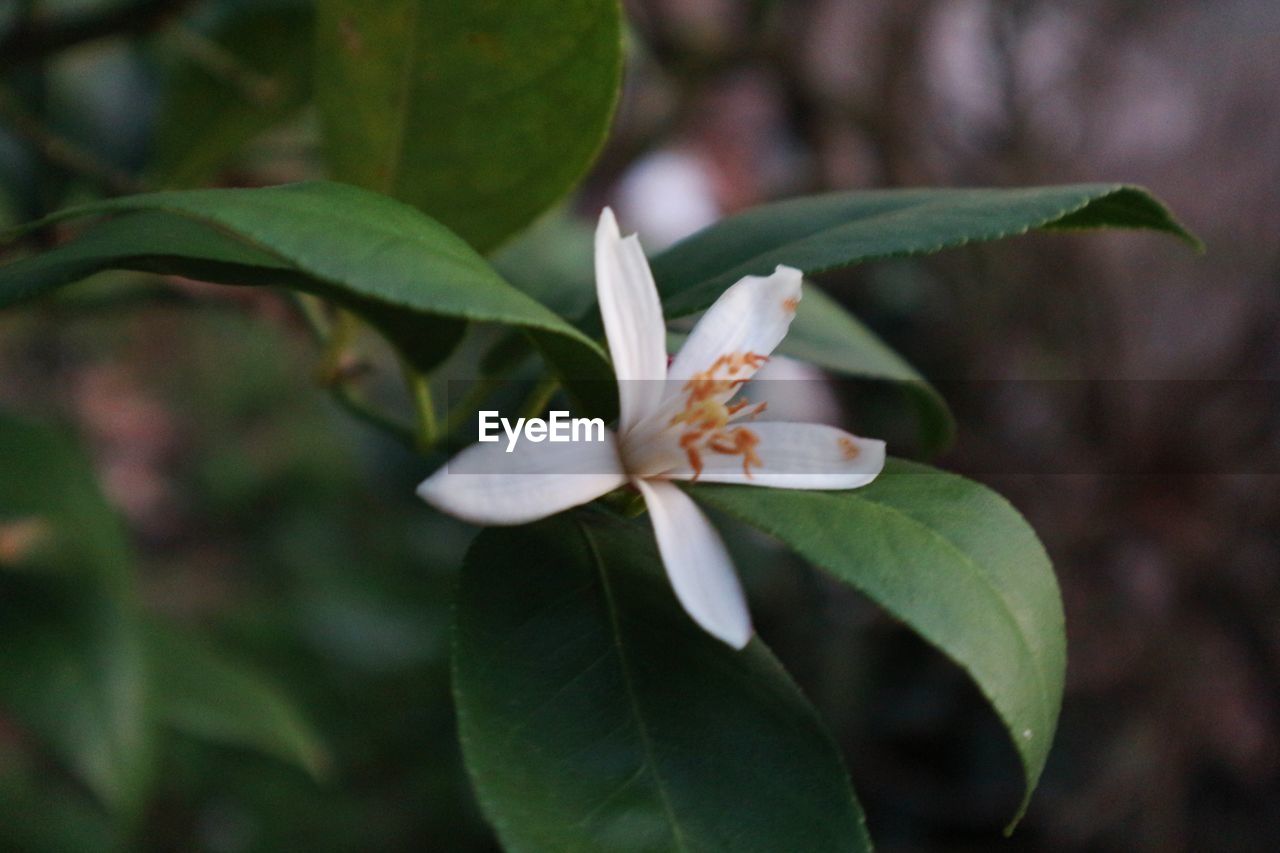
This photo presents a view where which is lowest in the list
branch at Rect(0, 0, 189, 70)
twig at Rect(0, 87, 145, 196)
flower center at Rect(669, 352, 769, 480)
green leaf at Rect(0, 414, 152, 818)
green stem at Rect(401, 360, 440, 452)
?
green leaf at Rect(0, 414, 152, 818)

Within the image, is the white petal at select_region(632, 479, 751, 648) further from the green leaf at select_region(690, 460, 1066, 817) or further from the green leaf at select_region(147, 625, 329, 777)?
the green leaf at select_region(147, 625, 329, 777)

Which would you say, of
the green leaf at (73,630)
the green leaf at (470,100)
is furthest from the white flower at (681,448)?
the green leaf at (73,630)

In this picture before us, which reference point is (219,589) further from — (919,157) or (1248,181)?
(1248,181)

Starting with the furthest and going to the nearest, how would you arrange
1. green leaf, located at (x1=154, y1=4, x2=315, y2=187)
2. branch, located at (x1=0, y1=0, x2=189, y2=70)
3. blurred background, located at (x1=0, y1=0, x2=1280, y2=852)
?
1. blurred background, located at (x1=0, y1=0, x2=1280, y2=852)
2. green leaf, located at (x1=154, y1=4, x2=315, y2=187)
3. branch, located at (x1=0, y1=0, x2=189, y2=70)

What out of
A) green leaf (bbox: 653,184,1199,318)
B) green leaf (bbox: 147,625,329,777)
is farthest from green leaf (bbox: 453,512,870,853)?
green leaf (bbox: 147,625,329,777)

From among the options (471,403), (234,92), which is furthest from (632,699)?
(234,92)

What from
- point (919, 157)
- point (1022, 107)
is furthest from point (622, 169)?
point (1022, 107)
